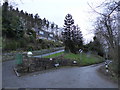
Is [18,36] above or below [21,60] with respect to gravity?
above

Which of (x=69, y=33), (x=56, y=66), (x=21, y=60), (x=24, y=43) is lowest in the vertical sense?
(x=56, y=66)

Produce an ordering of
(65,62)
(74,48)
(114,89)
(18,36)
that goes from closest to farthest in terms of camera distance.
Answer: (114,89), (65,62), (18,36), (74,48)

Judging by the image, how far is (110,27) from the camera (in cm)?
1883

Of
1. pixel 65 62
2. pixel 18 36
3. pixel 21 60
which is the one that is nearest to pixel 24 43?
pixel 18 36

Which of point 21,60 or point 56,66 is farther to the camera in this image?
point 56,66

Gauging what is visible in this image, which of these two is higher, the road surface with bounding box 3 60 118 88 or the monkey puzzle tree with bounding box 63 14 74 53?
the monkey puzzle tree with bounding box 63 14 74 53

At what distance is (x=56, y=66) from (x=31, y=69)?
16.8 feet

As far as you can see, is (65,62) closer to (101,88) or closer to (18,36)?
(101,88)

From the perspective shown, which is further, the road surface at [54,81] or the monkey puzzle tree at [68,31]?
the monkey puzzle tree at [68,31]

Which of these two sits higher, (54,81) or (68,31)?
(68,31)

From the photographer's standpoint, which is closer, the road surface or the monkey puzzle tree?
the road surface

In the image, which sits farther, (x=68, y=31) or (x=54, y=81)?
(x=68, y=31)

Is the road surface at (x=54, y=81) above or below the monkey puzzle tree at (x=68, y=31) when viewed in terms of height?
below

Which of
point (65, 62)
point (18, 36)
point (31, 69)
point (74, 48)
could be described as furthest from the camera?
point (74, 48)
